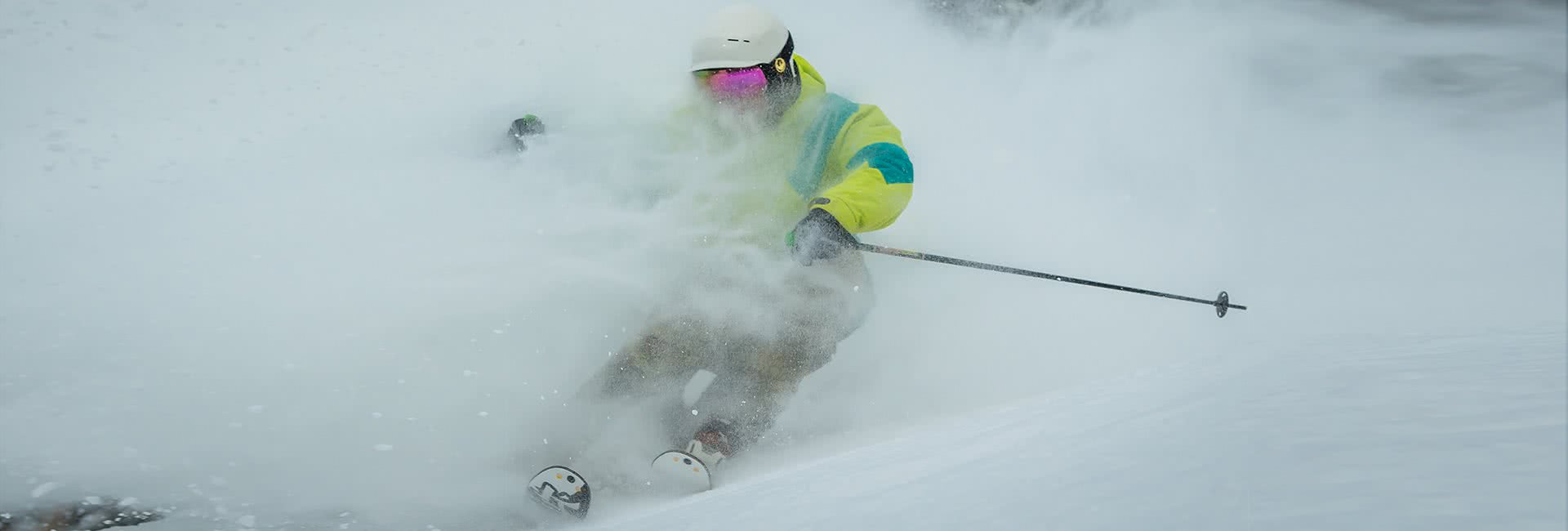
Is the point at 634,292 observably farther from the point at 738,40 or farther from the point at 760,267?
the point at 738,40

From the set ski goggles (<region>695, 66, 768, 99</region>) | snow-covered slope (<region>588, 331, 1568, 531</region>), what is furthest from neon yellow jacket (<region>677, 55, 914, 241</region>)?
snow-covered slope (<region>588, 331, 1568, 531</region>)

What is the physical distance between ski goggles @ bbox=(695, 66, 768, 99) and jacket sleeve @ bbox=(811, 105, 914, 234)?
298mm

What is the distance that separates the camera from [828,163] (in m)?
3.09

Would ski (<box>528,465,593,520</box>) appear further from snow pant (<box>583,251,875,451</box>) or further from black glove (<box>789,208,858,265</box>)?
black glove (<box>789,208,858,265</box>)

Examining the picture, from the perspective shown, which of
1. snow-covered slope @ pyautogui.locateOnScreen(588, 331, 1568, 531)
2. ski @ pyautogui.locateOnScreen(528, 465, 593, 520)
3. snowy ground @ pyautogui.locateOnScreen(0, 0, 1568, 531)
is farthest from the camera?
ski @ pyautogui.locateOnScreen(528, 465, 593, 520)

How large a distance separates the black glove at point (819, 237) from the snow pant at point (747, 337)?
44 cm

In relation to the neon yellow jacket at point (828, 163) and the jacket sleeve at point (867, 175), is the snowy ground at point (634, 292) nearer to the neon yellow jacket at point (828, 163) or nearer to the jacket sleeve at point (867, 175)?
the neon yellow jacket at point (828, 163)

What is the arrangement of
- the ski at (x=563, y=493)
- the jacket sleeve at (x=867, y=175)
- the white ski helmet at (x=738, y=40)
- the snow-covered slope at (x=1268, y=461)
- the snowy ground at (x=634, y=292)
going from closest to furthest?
the snow-covered slope at (x=1268, y=461)
the snowy ground at (x=634, y=292)
the ski at (x=563, y=493)
the jacket sleeve at (x=867, y=175)
the white ski helmet at (x=738, y=40)

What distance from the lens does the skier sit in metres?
2.98

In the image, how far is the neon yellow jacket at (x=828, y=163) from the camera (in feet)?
9.37

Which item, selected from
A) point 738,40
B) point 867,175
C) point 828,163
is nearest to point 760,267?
point 828,163

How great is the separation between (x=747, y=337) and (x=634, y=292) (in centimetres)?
46

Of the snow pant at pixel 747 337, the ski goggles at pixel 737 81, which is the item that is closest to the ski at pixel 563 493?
the snow pant at pixel 747 337

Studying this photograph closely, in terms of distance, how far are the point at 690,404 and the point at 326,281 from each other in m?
1.27
